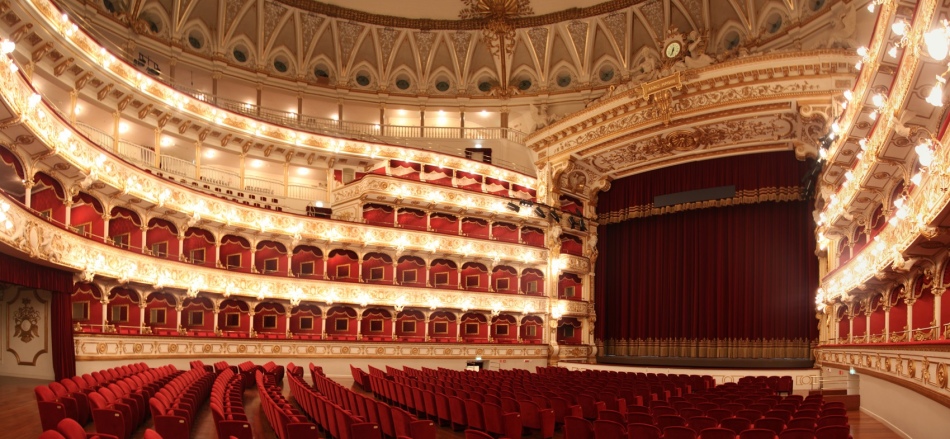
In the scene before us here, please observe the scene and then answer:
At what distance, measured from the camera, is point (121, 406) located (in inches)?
275

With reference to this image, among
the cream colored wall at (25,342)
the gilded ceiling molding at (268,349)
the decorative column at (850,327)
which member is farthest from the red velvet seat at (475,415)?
the decorative column at (850,327)

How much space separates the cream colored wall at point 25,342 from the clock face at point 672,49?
19045 mm

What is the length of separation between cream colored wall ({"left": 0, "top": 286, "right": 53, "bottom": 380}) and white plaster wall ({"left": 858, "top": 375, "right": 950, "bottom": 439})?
48.4ft

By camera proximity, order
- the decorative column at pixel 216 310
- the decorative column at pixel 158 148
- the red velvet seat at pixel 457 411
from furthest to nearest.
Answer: the decorative column at pixel 158 148
the decorative column at pixel 216 310
the red velvet seat at pixel 457 411

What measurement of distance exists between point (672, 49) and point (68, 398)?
21.2m

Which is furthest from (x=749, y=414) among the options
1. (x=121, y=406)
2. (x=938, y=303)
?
(x=121, y=406)

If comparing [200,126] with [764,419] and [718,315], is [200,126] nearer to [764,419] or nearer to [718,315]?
[718,315]

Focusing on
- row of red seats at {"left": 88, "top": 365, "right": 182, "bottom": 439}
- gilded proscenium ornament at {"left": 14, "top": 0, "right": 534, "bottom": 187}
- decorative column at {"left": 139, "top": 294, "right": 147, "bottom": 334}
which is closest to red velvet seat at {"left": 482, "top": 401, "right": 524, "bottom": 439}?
row of red seats at {"left": 88, "top": 365, "right": 182, "bottom": 439}

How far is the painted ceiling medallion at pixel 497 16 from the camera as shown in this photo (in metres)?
27.6

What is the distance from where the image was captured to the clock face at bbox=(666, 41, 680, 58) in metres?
24.2

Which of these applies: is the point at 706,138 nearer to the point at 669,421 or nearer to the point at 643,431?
the point at 669,421

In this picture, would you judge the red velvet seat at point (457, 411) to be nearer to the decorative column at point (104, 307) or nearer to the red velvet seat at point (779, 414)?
the red velvet seat at point (779, 414)

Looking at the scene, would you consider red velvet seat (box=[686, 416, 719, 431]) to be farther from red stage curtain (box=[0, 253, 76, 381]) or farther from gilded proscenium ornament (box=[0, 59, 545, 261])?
red stage curtain (box=[0, 253, 76, 381])

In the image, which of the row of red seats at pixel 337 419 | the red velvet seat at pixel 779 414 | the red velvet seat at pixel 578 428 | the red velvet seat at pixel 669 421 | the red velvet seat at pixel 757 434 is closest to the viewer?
the red velvet seat at pixel 757 434
